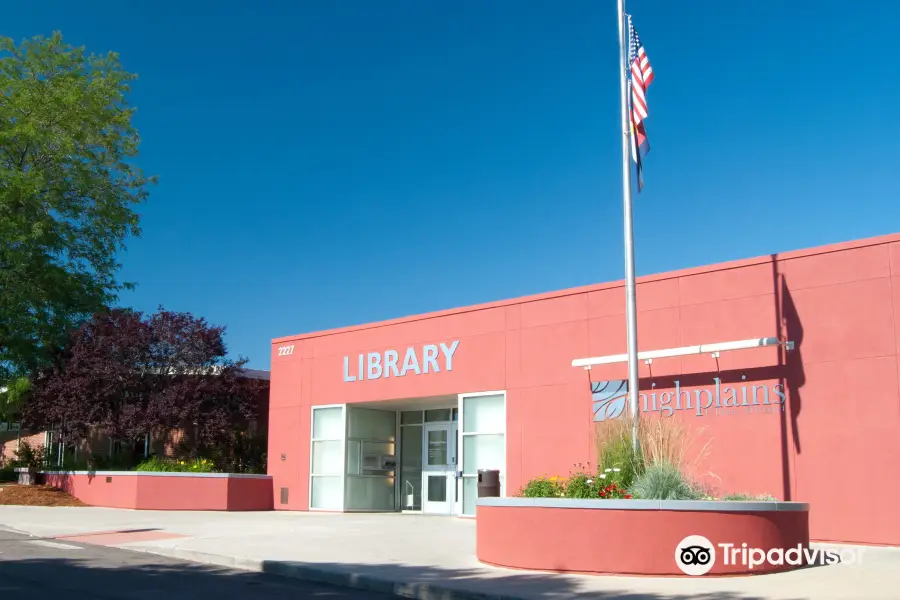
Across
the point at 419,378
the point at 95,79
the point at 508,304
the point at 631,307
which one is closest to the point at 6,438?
the point at 95,79

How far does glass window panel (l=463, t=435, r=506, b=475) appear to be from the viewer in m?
21.2

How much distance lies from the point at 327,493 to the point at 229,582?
1345 centimetres

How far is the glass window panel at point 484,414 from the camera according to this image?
2131 centimetres

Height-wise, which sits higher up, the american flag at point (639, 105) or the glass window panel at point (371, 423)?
the american flag at point (639, 105)

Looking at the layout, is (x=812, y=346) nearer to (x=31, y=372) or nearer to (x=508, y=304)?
(x=508, y=304)

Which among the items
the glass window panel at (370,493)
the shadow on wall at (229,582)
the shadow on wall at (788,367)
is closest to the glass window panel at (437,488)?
the glass window panel at (370,493)

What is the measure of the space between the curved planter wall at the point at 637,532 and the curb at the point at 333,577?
196 centimetres

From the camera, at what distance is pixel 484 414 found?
21.7 metres

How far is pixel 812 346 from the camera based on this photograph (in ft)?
53.2

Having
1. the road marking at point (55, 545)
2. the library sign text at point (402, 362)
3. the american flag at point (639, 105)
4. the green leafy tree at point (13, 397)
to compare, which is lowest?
the road marking at point (55, 545)

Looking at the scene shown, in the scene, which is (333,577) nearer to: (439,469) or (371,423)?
(439,469)

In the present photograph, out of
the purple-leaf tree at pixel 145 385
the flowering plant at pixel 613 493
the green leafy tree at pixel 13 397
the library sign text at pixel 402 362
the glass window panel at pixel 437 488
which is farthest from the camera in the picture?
the green leafy tree at pixel 13 397

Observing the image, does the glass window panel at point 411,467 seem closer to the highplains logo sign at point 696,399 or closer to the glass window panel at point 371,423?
the glass window panel at point 371,423

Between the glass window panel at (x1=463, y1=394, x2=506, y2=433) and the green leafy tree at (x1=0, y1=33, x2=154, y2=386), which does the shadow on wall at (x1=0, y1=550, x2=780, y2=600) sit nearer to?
the glass window panel at (x1=463, y1=394, x2=506, y2=433)
